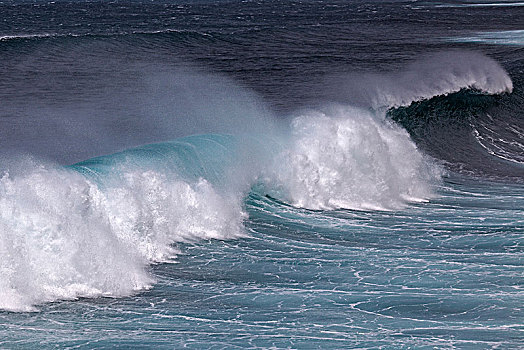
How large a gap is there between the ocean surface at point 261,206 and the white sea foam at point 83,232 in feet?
0.07

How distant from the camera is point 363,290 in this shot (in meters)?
10.3

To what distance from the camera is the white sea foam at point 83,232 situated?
9.70 m

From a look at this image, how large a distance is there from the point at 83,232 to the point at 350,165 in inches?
276

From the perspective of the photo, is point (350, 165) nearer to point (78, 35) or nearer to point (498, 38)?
point (78, 35)

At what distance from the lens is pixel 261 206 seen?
48.5 ft

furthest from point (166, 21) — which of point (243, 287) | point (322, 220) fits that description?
point (243, 287)

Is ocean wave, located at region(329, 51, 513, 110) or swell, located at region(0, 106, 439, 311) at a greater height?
ocean wave, located at region(329, 51, 513, 110)

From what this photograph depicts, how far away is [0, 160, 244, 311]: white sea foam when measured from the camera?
31.8 feet

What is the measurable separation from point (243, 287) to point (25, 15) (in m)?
48.7

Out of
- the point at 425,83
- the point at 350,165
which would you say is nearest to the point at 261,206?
the point at 350,165

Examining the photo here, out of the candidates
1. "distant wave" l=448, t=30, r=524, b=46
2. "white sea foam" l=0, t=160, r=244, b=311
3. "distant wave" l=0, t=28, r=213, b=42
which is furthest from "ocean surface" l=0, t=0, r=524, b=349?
"distant wave" l=448, t=30, r=524, b=46

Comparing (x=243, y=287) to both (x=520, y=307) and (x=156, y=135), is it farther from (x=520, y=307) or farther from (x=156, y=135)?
(x=156, y=135)

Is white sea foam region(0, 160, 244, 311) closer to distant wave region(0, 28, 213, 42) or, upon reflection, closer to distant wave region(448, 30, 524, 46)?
distant wave region(0, 28, 213, 42)

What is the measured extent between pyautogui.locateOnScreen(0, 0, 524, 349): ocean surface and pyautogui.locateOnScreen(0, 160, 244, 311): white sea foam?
2 centimetres
